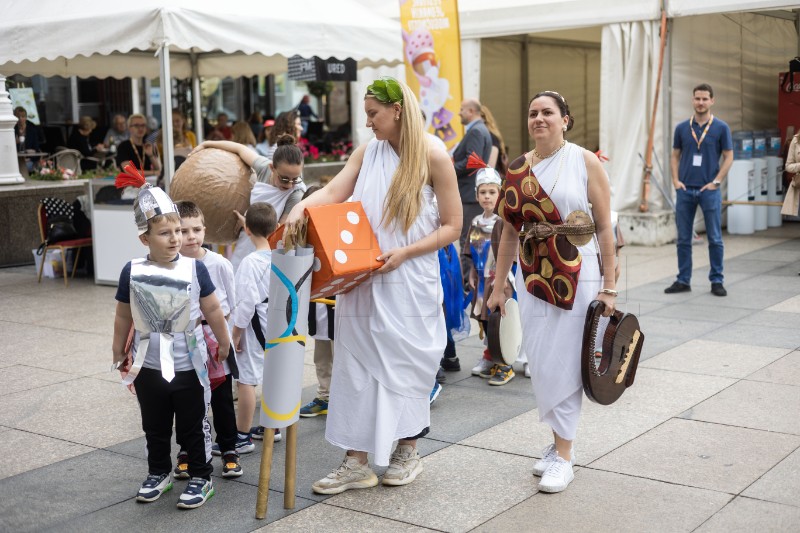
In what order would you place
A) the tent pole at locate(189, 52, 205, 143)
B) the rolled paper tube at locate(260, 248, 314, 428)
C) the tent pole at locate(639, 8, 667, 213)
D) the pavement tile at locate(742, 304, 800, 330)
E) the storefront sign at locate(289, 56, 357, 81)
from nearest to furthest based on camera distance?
the rolled paper tube at locate(260, 248, 314, 428)
the pavement tile at locate(742, 304, 800, 330)
the storefront sign at locate(289, 56, 357, 81)
the tent pole at locate(639, 8, 667, 213)
the tent pole at locate(189, 52, 205, 143)

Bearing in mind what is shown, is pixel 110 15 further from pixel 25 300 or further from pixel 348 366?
pixel 348 366

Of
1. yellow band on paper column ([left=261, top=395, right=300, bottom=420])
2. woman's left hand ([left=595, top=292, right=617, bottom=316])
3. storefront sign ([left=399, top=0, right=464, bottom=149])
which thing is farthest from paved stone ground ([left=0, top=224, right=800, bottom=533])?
storefront sign ([left=399, top=0, right=464, bottom=149])

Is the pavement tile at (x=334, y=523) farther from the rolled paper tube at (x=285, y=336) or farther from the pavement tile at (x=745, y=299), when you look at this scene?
the pavement tile at (x=745, y=299)

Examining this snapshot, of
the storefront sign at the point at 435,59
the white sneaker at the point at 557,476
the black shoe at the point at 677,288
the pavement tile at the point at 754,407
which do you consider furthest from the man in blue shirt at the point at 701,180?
the white sneaker at the point at 557,476

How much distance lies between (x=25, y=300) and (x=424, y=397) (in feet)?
22.0

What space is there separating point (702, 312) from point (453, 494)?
4.99 meters

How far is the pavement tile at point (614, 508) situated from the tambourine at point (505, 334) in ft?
3.54

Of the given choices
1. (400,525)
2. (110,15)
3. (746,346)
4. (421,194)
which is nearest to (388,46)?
(110,15)

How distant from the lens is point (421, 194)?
4.60 meters

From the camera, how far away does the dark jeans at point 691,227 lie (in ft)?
31.7

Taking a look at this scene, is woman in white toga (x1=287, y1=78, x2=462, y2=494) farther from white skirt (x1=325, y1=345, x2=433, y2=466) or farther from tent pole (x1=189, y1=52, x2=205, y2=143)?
tent pole (x1=189, y1=52, x2=205, y2=143)

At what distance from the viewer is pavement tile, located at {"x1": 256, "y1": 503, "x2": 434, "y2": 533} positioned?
420cm

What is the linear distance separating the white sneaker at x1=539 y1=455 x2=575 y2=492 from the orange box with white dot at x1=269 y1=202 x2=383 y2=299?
1.28 meters

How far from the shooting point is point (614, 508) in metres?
4.37
